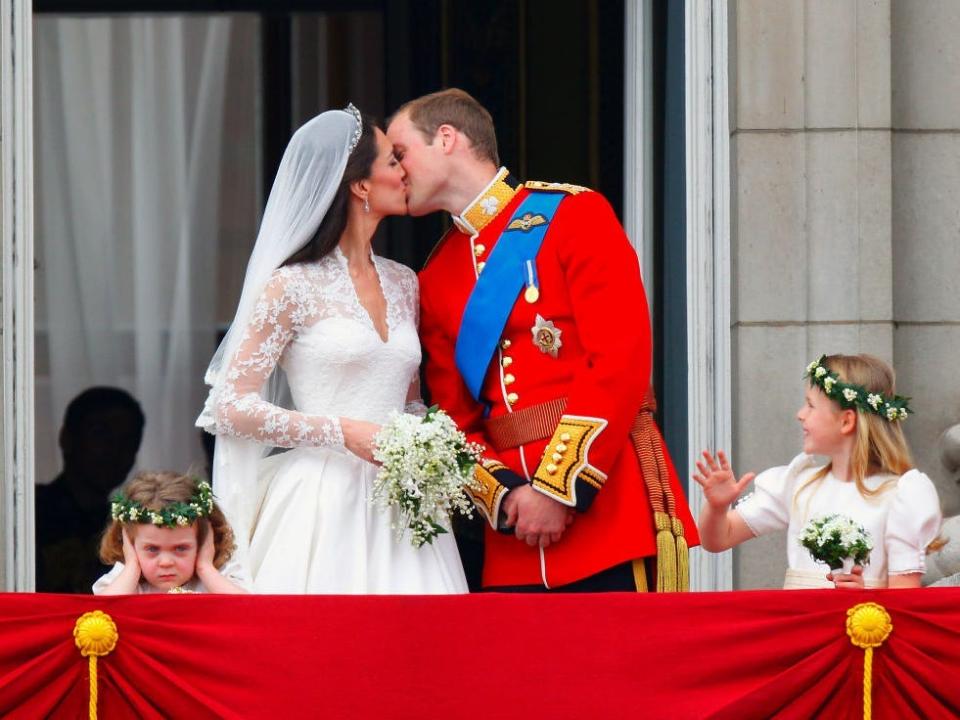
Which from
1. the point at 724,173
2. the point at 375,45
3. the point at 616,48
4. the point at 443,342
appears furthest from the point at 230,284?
the point at 443,342

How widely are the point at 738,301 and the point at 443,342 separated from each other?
1.40 meters

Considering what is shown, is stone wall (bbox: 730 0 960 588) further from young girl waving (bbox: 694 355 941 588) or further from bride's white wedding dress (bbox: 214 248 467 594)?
bride's white wedding dress (bbox: 214 248 467 594)

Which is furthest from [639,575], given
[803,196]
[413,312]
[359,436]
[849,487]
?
[803,196]

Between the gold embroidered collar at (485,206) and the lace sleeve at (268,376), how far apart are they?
1.58ft

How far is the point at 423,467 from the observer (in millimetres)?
5090

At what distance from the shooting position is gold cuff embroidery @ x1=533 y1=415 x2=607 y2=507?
17.5ft

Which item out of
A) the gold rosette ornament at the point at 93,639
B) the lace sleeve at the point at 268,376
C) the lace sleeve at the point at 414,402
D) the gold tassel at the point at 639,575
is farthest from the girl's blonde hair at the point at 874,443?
the gold rosette ornament at the point at 93,639

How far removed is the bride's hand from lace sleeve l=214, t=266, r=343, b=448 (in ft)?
0.06

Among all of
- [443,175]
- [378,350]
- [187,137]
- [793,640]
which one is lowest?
[793,640]

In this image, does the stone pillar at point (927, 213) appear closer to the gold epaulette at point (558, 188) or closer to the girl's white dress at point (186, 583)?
the gold epaulette at point (558, 188)

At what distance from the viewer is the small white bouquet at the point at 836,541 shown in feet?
16.4

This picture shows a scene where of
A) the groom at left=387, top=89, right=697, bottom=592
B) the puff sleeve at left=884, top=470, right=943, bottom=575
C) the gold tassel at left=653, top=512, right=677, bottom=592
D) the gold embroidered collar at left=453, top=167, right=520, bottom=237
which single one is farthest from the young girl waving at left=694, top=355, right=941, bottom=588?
the gold embroidered collar at left=453, top=167, right=520, bottom=237

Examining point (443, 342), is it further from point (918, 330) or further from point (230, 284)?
point (230, 284)

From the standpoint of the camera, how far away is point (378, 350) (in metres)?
5.52
